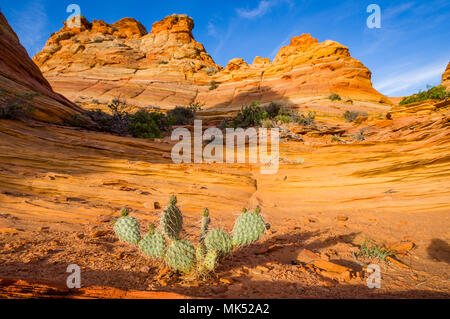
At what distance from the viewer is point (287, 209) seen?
5.49m

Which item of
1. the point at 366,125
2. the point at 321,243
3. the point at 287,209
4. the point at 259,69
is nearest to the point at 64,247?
the point at 321,243

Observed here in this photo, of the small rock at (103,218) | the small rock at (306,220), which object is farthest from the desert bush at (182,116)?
the small rock at (306,220)

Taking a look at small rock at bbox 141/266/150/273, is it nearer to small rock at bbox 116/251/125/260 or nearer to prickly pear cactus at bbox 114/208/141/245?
prickly pear cactus at bbox 114/208/141/245

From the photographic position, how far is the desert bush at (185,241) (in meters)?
2.25

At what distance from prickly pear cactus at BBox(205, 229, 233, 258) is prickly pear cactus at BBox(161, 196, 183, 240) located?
0.34 m

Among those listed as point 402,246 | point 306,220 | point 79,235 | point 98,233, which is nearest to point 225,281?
point 98,233

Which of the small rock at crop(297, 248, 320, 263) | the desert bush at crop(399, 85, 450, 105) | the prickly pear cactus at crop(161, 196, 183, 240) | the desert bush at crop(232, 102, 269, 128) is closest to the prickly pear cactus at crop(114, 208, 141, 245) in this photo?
the prickly pear cactus at crop(161, 196, 183, 240)

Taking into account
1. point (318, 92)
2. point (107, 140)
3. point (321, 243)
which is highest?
point (318, 92)

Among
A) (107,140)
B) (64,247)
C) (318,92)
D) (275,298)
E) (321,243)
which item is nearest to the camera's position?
(275,298)

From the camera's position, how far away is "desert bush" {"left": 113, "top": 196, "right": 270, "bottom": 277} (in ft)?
7.37

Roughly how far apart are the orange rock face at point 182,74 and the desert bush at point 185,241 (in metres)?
24.5

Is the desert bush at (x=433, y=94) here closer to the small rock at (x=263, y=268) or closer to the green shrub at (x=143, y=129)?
the green shrub at (x=143, y=129)
